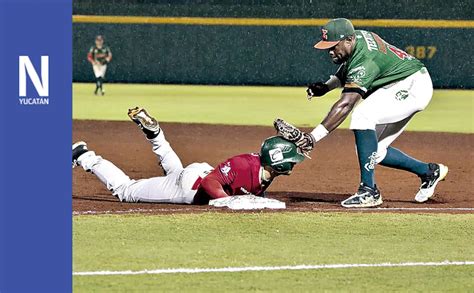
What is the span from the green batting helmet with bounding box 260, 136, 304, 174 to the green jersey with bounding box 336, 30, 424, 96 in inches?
28.5

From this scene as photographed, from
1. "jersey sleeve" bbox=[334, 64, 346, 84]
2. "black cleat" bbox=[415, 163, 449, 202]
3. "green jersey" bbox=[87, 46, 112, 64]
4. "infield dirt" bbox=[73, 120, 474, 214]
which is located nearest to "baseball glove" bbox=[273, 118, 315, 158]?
"infield dirt" bbox=[73, 120, 474, 214]

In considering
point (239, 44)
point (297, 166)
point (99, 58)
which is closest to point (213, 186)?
point (297, 166)

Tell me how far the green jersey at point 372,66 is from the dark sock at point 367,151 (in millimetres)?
356

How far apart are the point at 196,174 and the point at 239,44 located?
18709mm

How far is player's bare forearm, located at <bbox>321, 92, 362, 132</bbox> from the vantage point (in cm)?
881

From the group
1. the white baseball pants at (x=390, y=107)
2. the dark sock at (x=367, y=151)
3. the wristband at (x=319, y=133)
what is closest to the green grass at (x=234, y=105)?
the white baseball pants at (x=390, y=107)

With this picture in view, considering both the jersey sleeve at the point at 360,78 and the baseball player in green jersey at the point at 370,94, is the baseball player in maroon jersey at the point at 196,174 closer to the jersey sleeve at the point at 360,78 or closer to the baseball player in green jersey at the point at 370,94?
the baseball player in green jersey at the point at 370,94

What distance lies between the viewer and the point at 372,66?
907 cm

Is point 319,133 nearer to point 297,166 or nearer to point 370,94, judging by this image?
point 370,94

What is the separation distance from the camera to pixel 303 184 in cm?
1134

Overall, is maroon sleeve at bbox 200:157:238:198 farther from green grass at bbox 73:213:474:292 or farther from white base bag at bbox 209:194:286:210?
green grass at bbox 73:213:474:292
